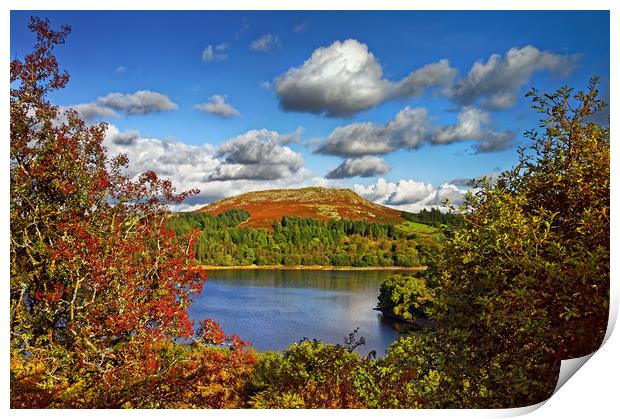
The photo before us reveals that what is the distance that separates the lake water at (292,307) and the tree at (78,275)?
216 inches

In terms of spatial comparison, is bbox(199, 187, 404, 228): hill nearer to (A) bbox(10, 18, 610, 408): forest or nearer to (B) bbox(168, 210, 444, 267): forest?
(B) bbox(168, 210, 444, 267): forest

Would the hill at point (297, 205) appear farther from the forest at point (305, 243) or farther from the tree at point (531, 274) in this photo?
the tree at point (531, 274)

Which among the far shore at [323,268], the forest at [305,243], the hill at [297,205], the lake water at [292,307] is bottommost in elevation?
the lake water at [292,307]

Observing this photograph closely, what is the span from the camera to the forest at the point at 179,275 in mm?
4355

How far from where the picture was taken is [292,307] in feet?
51.4

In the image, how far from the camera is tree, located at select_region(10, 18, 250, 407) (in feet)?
14.9

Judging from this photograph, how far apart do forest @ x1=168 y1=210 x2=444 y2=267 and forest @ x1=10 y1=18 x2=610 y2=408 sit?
3.84ft

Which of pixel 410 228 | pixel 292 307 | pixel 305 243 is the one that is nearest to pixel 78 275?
pixel 410 228

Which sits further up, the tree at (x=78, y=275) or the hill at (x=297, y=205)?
the hill at (x=297, y=205)

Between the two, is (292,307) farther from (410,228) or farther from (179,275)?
(179,275)

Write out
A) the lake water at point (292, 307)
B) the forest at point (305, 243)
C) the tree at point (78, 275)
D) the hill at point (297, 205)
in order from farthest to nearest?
the lake water at point (292, 307), the forest at point (305, 243), the hill at point (297, 205), the tree at point (78, 275)

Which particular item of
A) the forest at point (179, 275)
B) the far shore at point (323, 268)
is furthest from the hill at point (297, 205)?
the forest at point (179, 275)

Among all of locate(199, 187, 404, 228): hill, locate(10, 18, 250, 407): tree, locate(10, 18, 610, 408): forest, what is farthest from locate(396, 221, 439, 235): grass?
locate(10, 18, 250, 407): tree

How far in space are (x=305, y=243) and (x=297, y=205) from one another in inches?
133
